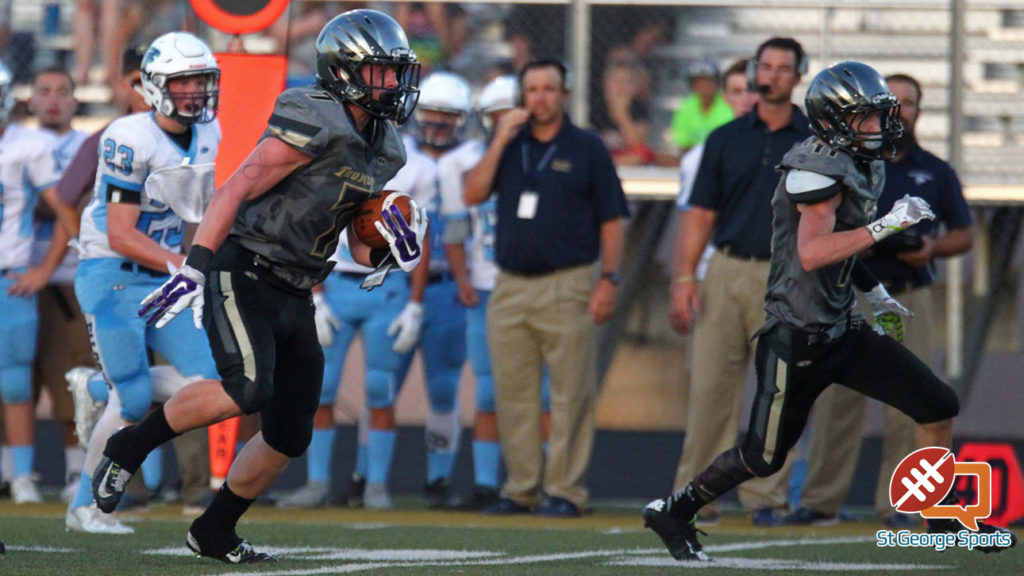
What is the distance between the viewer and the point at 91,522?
5.95 m

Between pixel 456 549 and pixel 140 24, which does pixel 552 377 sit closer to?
pixel 456 549

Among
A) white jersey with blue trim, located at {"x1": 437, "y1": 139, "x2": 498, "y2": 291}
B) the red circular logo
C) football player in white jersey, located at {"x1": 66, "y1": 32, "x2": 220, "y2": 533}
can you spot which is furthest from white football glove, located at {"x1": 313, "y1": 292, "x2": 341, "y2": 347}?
the red circular logo

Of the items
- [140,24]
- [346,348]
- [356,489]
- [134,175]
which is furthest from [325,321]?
[140,24]

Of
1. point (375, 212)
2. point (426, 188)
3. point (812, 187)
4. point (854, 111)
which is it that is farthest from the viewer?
point (426, 188)

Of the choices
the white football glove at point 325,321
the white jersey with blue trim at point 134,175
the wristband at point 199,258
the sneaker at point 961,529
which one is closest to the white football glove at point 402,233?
the wristband at point 199,258

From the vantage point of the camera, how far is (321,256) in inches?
189

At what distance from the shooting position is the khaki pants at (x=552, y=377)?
291 inches

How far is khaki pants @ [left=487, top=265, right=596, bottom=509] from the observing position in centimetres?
740

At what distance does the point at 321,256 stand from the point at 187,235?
2.45 meters

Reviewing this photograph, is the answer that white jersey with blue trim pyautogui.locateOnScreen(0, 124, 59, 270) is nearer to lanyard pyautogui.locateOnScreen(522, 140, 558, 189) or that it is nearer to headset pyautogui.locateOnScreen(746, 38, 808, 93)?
lanyard pyautogui.locateOnScreen(522, 140, 558, 189)

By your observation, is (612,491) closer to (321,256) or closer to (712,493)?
(712,493)

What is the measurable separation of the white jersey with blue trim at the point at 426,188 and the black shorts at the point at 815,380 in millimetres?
3032

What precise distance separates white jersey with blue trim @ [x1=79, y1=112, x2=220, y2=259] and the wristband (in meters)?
1.63

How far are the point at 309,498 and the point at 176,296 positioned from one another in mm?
3341
